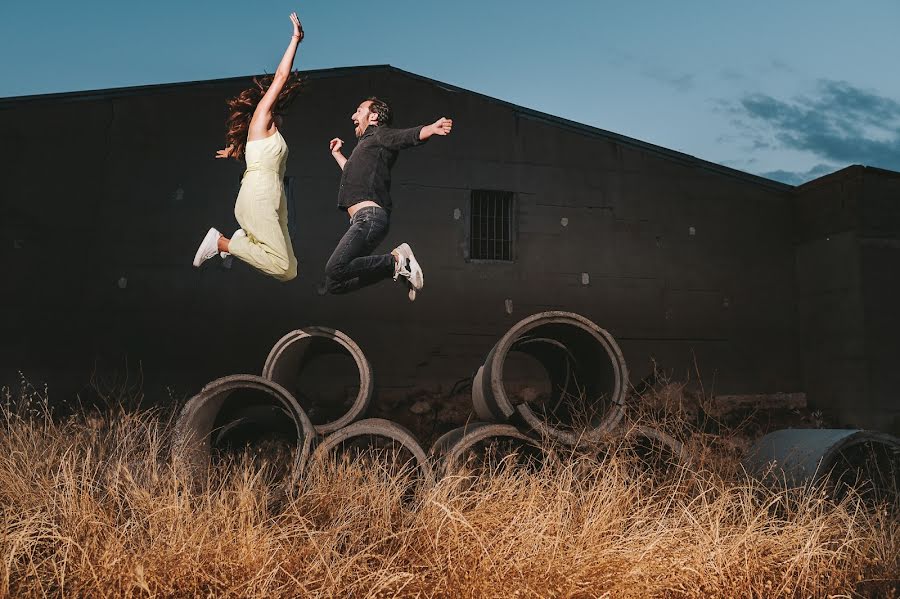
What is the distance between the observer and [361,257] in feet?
24.1

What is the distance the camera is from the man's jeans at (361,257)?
7.15 metres

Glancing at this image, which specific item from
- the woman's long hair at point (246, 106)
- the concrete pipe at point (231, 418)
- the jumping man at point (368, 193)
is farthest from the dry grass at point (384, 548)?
the woman's long hair at point (246, 106)

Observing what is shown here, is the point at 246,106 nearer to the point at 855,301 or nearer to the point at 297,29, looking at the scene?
the point at 297,29

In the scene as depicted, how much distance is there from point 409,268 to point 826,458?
15.5 feet

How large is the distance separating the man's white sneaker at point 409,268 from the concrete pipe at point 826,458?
4.10 meters

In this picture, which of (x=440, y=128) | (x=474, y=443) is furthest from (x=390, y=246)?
(x=474, y=443)

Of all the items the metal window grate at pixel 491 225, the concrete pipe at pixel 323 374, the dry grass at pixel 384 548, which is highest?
the metal window grate at pixel 491 225

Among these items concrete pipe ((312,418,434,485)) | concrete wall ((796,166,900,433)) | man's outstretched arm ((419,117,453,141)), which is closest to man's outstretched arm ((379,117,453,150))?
man's outstretched arm ((419,117,453,141))

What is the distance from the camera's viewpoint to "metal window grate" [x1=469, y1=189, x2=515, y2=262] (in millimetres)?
8781

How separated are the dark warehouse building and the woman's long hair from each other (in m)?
0.55

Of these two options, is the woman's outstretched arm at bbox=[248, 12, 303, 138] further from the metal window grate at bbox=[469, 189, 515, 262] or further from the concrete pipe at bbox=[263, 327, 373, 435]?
the metal window grate at bbox=[469, 189, 515, 262]

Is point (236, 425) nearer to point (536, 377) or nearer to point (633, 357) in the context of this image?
point (536, 377)

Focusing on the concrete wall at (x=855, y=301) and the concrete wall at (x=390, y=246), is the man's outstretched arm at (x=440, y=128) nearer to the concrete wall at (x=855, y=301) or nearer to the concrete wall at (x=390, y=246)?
the concrete wall at (x=390, y=246)

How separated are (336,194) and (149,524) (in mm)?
5528
